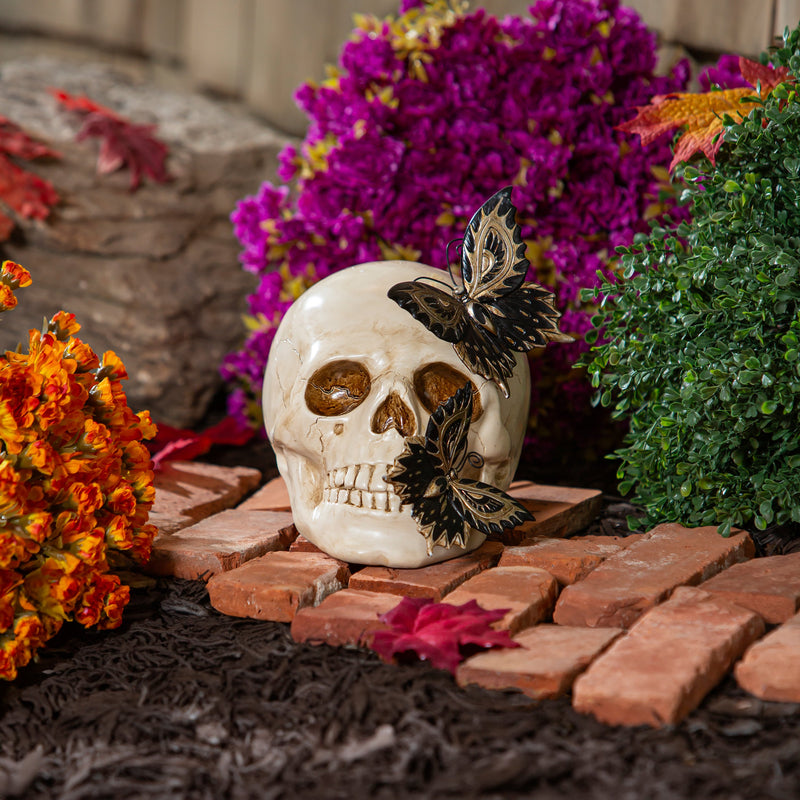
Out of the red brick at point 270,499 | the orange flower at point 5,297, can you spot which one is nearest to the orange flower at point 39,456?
the orange flower at point 5,297

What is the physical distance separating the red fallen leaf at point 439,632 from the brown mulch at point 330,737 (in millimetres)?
40

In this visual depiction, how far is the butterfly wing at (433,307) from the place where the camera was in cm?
223

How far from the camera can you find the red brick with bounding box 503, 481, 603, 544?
8.62ft

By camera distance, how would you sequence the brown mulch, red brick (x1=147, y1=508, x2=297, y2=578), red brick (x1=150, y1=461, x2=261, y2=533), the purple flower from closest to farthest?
the brown mulch
red brick (x1=147, y1=508, x2=297, y2=578)
red brick (x1=150, y1=461, x2=261, y2=533)
the purple flower

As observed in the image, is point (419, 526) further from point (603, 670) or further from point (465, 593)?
point (603, 670)

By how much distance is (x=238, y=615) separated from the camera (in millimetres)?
2225

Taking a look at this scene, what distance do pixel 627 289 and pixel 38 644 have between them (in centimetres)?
176

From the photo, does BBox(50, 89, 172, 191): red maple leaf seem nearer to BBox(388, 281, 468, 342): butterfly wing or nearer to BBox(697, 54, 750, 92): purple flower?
BBox(388, 281, 468, 342): butterfly wing

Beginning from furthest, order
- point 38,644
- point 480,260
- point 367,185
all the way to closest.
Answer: point 367,185
point 480,260
point 38,644

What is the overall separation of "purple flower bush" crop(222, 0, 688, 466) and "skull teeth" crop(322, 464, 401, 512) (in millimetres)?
1273

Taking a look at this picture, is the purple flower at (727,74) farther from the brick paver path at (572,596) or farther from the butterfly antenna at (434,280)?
the brick paver path at (572,596)

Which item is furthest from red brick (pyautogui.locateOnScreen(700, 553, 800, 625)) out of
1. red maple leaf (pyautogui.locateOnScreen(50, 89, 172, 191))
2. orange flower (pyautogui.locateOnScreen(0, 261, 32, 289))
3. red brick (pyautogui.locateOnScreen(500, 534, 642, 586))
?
red maple leaf (pyautogui.locateOnScreen(50, 89, 172, 191))

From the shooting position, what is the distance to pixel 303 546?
2.53m

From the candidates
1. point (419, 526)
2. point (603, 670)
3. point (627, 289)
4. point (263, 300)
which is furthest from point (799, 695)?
point (263, 300)
